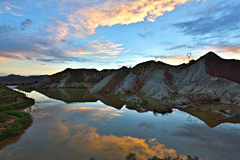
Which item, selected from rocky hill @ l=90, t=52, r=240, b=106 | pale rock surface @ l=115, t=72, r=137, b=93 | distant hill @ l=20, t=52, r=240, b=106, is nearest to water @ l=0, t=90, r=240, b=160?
rocky hill @ l=90, t=52, r=240, b=106

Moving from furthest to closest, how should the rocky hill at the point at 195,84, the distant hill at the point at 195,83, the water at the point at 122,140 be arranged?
the distant hill at the point at 195,83 < the rocky hill at the point at 195,84 < the water at the point at 122,140

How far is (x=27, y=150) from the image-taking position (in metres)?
11.3

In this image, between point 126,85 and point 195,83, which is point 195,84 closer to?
point 195,83

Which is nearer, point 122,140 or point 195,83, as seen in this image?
point 122,140

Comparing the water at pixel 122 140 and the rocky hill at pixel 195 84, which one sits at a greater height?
the rocky hill at pixel 195 84

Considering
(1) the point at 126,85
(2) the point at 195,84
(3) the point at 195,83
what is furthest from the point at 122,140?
(1) the point at 126,85

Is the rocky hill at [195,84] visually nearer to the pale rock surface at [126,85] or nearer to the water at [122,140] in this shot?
the pale rock surface at [126,85]

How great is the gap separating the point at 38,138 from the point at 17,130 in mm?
3470

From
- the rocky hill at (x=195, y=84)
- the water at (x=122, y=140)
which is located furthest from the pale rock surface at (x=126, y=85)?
the water at (x=122, y=140)

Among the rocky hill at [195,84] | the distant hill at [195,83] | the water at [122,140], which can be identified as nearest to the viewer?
the water at [122,140]

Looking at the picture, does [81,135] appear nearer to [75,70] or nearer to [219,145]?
[219,145]

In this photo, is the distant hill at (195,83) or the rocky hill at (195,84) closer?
the rocky hill at (195,84)

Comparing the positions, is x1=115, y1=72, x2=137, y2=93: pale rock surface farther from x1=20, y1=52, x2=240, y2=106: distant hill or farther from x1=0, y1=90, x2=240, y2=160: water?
x1=0, y1=90, x2=240, y2=160: water

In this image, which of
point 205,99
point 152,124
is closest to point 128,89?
point 205,99
